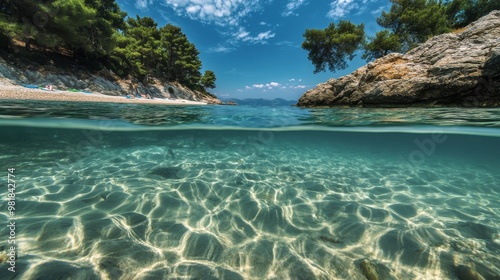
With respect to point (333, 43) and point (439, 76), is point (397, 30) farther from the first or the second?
point (439, 76)

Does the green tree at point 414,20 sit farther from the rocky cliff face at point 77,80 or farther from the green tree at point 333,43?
the rocky cliff face at point 77,80

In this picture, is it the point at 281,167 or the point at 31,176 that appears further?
the point at 281,167

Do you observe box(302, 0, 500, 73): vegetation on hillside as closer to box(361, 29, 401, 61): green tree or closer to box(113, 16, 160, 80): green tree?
box(361, 29, 401, 61): green tree

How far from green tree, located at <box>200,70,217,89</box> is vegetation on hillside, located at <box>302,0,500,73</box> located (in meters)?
33.1

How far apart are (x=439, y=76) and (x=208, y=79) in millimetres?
54820

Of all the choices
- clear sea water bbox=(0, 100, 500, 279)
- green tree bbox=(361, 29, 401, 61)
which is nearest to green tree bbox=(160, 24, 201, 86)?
green tree bbox=(361, 29, 401, 61)

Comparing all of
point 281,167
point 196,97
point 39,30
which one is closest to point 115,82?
point 39,30

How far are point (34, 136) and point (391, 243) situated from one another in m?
19.5

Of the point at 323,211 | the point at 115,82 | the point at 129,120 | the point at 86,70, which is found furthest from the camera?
the point at 115,82

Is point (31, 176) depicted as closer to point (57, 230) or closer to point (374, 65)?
point (57, 230)

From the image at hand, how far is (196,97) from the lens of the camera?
50062 millimetres

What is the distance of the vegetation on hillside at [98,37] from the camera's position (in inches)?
830

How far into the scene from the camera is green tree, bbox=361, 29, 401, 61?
1015 inches

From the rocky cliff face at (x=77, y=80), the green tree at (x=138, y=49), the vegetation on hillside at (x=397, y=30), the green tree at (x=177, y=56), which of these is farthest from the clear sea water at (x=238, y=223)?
the green tree at (x=177, y=56)
